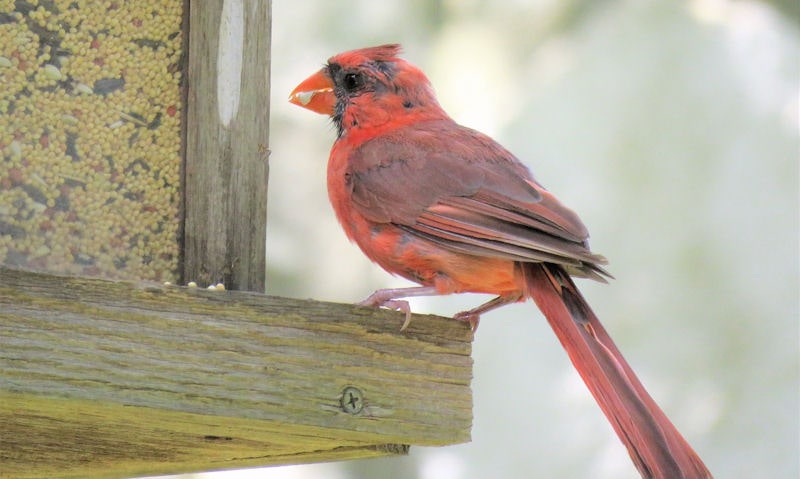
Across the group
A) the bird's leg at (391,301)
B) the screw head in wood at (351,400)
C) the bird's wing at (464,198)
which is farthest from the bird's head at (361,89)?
the screw head in wood at (351,400)

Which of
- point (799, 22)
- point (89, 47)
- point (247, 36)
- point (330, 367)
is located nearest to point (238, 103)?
point (247, 36)

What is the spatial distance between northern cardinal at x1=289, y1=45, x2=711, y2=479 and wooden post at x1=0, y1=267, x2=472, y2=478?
0.15 metres

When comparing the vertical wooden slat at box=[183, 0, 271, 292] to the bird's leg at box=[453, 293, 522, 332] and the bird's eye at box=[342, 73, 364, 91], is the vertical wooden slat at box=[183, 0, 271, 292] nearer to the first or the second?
the bird's leg at box=[453, 293, 522, 332]

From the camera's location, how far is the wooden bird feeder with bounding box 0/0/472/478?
2.21 metres

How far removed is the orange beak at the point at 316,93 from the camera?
3.53m

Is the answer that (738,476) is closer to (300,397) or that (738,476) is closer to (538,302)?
(538,302)

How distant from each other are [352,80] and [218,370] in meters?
1.44

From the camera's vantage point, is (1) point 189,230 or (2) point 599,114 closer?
(1) point 189,230

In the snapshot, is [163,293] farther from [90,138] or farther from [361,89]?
[361,89]

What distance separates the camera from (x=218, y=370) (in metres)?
2.28

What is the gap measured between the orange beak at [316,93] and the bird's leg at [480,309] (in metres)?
0.82

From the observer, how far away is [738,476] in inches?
180

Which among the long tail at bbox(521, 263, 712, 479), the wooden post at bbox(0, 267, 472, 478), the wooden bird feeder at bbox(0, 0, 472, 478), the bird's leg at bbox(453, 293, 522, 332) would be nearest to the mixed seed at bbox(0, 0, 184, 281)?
the wooden bird feeder at bbox(0, 0, 472, 478)

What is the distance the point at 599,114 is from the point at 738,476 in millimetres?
1415
